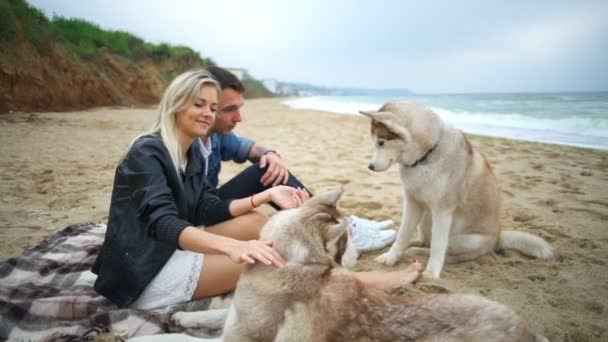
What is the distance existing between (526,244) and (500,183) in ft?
8.78

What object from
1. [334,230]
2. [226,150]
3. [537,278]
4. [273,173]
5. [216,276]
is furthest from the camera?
[226,150]

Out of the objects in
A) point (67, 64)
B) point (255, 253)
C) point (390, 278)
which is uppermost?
point (67, 64)

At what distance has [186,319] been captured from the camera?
7.73ft

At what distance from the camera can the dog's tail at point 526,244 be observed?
3.35 m

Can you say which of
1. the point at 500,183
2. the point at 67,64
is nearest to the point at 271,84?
the point at 67,64

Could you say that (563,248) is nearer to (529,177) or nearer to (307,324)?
(529,177)

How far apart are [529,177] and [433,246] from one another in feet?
13.1

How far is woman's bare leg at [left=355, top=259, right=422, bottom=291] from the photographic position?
2.74 m

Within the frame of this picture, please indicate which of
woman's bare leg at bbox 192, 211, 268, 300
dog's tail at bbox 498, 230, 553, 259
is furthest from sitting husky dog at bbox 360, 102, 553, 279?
woman's bare leg at bbox 192, 211, 268, 300

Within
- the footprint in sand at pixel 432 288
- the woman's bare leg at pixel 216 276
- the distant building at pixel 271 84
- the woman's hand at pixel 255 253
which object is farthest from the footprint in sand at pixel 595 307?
the distant building at pixel 271 84

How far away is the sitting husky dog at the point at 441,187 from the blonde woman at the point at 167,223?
1.14 meters

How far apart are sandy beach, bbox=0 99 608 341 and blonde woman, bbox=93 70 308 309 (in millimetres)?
1572

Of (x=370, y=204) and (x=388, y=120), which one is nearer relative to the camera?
(x=388, y=120)

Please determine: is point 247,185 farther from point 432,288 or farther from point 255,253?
point 432,288
